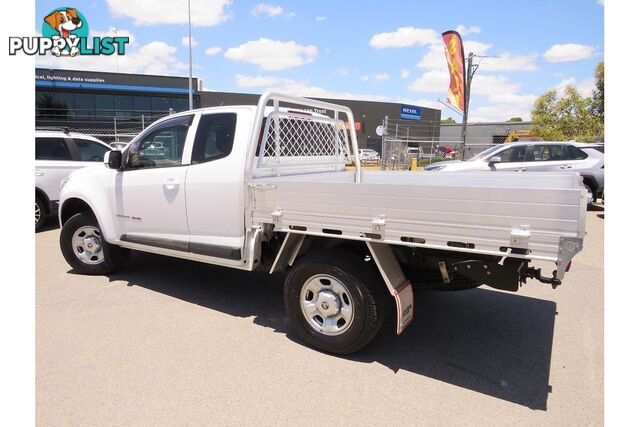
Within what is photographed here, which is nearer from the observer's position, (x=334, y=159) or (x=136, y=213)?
(x=136, y=213)

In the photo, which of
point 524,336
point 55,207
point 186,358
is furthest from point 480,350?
point 55,207

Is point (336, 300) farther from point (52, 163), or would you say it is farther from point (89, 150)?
point (89, 150)

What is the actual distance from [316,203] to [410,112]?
188ft

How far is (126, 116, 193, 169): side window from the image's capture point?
15.0 ft

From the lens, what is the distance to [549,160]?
11414 millimetres

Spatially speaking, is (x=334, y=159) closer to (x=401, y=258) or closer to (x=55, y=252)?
(x=401, y=258)

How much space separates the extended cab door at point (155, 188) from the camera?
4.50m

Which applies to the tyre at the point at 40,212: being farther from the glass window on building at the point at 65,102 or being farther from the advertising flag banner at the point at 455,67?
the glass window on building at the point at 65,102

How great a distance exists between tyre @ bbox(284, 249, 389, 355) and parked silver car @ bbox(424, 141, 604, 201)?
8.33m

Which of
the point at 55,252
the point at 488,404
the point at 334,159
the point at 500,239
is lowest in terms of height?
the point at 488,404

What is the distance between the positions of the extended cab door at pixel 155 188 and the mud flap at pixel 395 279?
7.21 ft

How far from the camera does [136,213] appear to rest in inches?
192

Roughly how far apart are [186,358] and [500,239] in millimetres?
2601

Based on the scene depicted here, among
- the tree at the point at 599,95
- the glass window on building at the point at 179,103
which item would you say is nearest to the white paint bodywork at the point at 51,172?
the tree at the point at 599,95
